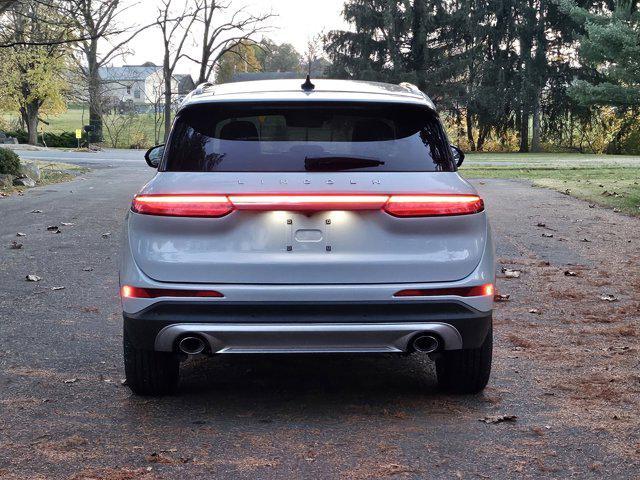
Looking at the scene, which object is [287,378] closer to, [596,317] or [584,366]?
[584,366]

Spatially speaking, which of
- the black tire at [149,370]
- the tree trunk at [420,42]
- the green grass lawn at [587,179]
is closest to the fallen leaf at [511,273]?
the black tire at [149,370]

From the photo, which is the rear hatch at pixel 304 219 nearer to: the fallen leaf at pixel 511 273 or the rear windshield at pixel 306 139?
the rear windshield at pixel 306 139

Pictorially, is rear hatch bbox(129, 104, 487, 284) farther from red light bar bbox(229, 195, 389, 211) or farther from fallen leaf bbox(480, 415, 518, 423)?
fallen leaf bbox(480, 415, 518, 423)

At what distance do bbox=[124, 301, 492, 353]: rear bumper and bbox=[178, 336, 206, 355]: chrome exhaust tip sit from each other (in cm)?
4

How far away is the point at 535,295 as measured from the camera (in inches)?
312

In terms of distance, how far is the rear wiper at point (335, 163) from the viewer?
4.27 meters

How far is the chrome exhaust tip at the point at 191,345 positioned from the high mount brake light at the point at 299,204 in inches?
23.7

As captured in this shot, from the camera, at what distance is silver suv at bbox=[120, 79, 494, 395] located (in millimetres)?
4090

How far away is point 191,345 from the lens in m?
4.19

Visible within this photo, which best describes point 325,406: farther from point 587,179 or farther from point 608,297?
point 587,179

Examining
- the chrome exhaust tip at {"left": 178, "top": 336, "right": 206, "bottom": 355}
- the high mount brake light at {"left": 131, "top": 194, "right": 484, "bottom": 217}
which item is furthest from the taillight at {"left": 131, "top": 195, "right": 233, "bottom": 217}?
the chrome exhaust tip at {"left": 178, "top": 336, "right": 206, "bottom": 355}

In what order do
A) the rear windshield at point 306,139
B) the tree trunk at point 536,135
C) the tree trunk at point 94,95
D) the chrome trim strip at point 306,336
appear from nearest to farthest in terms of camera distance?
the chrome trim strip at point 306,336
the rear windshield at point 306,139
the tree trunk at point 536,135
the tree trunk at point 94,95

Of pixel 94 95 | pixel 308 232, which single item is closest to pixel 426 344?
pixel 308 232

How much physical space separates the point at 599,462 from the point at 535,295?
168 inches
